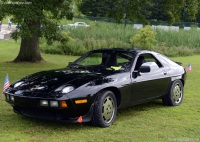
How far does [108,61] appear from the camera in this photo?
6727 mm

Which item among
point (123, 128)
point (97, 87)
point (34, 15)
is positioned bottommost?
point (123, 128)

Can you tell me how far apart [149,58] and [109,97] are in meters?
1.92

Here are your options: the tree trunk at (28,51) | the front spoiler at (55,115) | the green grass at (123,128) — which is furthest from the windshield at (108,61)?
the tree trunk at (28,51)

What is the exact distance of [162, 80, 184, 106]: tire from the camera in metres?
7.33

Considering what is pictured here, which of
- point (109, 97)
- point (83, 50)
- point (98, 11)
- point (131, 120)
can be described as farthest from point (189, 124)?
point (98, 11)

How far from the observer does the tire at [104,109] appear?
5.43 metres

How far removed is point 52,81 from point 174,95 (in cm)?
309

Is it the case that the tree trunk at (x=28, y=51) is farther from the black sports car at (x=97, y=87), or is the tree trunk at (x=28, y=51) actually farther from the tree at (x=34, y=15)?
the black sports car at (x=97, y=87)

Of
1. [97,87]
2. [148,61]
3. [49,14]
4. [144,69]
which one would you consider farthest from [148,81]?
[49,14]

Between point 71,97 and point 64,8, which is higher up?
point 64,8

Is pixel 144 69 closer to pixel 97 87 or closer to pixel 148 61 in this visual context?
pixel 148 61

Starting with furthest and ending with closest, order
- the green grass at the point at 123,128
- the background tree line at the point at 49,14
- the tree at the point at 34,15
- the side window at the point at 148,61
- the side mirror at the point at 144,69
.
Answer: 1. the background tree line at the point at 49,14
2. the tree at the point at 34,15
3. the side window at the point at 148,61
4. the side mirror at the point at 144,69
5. the green grass at the point at 123,128

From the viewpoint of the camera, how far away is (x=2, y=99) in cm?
770

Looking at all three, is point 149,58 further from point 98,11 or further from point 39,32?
point 98,11
